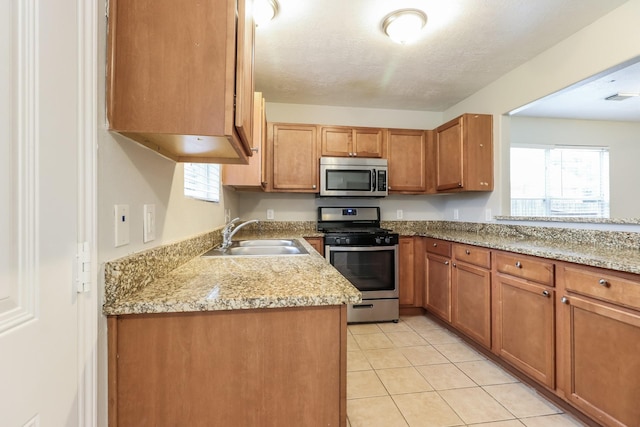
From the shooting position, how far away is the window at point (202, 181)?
1521 mm

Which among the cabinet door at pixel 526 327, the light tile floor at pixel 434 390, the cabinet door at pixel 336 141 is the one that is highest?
the cabinet door at pixel 336 141

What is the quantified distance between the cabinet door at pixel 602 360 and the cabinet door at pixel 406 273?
1567 mm

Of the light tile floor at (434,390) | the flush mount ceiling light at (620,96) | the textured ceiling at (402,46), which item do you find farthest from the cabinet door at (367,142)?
the flush mount ceiling light at (620,96)

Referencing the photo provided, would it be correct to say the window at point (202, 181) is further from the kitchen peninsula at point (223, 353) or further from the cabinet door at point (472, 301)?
the cabinet door at point (472, 301)

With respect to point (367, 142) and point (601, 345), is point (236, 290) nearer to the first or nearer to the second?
point (601, 345)

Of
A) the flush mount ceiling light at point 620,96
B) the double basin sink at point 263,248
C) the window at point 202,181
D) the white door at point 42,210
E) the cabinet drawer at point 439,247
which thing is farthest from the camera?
the flush mount ceiling light at point 620,96

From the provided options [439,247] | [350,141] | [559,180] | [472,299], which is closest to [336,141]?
[350,141]

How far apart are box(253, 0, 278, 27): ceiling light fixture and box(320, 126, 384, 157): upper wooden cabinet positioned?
1429mm

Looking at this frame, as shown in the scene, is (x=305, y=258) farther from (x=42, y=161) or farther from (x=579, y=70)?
(x=579, y=70)

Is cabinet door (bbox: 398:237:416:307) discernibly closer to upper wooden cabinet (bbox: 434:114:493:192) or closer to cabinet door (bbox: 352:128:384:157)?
upper wooden cabinet (bbox: 434:114:493:192)

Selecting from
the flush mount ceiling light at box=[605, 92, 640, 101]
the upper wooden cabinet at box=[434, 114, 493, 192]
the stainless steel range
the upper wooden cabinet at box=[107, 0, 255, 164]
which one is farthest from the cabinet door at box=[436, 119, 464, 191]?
the upper wooden cabinet at box=[107, 0, 255, 164]

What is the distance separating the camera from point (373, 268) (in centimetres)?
289

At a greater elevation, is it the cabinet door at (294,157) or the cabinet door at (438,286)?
the cabinet door at (294,157)

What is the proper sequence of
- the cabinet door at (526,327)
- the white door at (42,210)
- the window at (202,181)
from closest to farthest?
the white door at (42,210)
the window at (202,181)
the cabinet door at (526,327)
